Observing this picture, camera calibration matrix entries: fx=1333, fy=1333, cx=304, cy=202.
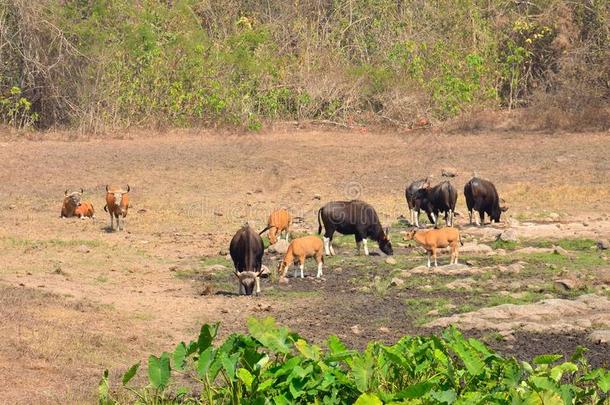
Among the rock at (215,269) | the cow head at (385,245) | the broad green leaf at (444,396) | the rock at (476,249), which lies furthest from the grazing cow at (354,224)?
the broad green leaf at (444,396)

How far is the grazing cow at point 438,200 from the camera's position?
926 inches

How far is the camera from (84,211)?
24.8 metres

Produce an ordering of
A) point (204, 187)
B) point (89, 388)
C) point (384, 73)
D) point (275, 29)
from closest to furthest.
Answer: point (89, 388), point (204, 187), point (384, 73), point (275, 29)

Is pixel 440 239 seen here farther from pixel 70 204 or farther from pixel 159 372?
pixel 159 372

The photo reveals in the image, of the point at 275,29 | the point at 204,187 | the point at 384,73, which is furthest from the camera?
the point at 275,29

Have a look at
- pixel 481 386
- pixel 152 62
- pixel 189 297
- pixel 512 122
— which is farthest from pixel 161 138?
pixel 481 386

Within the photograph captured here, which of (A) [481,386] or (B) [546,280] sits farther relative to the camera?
(B) [546,280]

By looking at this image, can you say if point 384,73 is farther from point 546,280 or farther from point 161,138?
point 546,280

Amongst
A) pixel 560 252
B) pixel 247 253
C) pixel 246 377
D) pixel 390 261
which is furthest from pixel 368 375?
pixel 560 252

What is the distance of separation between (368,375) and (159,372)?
68.8 inches

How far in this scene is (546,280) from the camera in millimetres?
18500

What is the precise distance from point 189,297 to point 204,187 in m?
9.97

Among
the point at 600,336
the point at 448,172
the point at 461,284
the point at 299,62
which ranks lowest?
the point at 600,336

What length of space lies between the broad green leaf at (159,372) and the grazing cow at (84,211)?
14284 millimetres
